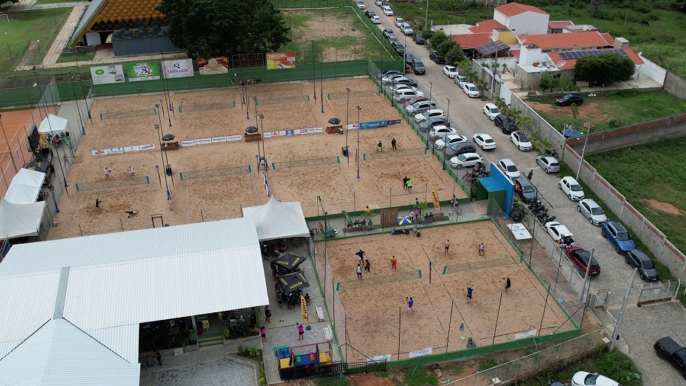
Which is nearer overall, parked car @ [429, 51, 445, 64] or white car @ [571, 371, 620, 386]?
white car @ [571, 371, 620, 386]

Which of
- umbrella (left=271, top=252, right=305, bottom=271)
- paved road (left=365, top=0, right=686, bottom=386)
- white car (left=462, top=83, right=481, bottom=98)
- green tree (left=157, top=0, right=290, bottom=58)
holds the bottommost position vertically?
paved road (left=365, top=0, right=686, bottom=386)

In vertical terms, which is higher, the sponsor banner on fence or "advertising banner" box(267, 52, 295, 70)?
"advertising banner" box(267, 52, 295, 70)

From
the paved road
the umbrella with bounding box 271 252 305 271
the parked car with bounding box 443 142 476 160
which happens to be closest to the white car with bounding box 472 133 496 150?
the paved road

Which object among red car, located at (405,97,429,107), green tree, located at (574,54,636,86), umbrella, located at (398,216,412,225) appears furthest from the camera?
green tree, located at (574,54,636,86)

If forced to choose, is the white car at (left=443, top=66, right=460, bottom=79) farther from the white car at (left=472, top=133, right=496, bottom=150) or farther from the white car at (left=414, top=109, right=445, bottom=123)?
the white car at (left=472, top=133, right=496, bottom=150)

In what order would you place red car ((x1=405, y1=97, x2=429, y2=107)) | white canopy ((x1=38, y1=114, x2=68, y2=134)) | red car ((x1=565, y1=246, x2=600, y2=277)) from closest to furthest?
1. red car ((x1=565, y1=246, x2=600, y2=277))
2. white canopy ((x1=38, y1=114, x2=68, y2=134))
3. red car ((x1=405, y1=97, x2=429, y2=107))

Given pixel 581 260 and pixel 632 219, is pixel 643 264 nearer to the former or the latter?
pixel 581 260

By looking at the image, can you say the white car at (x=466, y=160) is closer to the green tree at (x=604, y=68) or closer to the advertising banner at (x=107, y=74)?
the green tree at (x=604, y=68)
